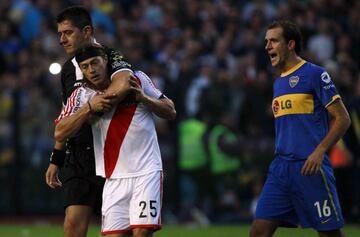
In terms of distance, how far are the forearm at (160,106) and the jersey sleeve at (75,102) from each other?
0.56 metres

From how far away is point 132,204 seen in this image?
26.6 ft

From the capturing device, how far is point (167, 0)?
68.6ft

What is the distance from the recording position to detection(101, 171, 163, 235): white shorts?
806cm

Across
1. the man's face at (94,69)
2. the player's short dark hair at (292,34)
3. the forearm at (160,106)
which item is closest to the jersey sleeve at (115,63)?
the man's face at (94,69)

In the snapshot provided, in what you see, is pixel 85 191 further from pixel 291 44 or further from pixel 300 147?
pixel 291 44

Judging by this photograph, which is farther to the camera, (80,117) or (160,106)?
(160,106)

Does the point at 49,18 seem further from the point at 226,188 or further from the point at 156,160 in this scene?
the point at 156,160

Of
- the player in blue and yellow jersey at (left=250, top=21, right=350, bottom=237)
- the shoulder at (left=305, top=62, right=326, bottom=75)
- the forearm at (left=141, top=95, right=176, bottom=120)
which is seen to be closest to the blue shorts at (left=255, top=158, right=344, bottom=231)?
the player in blue and yellow jersey at (left=250, top=21, right=350, bottom=237)

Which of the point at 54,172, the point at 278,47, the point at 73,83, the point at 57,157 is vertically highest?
the point at 278,47

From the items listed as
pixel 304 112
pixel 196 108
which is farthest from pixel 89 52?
pixel 196 108

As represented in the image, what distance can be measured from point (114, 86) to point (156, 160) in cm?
73

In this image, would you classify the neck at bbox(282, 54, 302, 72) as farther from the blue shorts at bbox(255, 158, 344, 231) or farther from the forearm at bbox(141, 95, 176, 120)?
the forearm at bbox(141, 95, 176, 120)

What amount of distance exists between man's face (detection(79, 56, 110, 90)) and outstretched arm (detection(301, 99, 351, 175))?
1.90 metres

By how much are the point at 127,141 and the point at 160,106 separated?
1.28 ft
